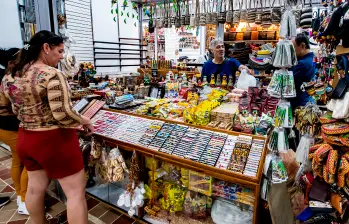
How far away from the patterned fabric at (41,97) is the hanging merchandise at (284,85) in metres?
1.45

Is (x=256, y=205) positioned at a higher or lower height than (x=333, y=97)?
lower

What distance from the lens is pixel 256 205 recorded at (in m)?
1.58

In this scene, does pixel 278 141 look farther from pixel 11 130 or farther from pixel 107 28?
pixel 107 28

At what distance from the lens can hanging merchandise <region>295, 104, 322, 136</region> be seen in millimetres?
1694

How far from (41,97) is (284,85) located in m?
1.69

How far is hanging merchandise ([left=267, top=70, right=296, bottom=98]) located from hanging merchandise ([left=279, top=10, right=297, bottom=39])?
247 mm

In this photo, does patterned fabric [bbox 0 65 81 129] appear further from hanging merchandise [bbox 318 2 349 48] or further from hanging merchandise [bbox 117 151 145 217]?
hanging merchandise [bbox 318 2 349 48]

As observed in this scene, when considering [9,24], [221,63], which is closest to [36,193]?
[221,63]

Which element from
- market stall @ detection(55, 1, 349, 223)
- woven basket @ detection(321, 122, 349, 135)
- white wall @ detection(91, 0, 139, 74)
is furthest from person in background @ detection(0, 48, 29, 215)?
white wall @ detection(91, 0, 139, 74)

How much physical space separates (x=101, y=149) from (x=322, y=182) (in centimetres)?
197

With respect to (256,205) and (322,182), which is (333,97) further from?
(256,205)

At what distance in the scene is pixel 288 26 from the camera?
5.02 feet

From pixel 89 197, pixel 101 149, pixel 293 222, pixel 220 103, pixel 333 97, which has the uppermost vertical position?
pixel 333 97

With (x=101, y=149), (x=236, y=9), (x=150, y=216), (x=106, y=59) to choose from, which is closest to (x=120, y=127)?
(x=101, y=149)
